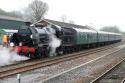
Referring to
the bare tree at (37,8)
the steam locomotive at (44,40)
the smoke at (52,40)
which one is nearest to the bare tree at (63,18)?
the bare tree at (37,8)

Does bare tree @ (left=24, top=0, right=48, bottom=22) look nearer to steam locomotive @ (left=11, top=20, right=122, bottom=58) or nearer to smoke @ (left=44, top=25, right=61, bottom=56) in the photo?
steam locomotive @ (left=11, top=20, right=122, bottom=58)

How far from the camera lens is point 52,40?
24.7 meters

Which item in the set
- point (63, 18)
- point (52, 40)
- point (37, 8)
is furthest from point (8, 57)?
point (63, 18)

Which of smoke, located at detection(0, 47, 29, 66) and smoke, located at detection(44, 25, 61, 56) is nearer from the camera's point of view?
smoke, located at detection(0, 47, 29, 66)

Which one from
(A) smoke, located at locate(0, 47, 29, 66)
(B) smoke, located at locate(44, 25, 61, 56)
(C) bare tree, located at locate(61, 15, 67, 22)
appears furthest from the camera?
(C) bare tree, located at locate(61, 15, 67, 22)

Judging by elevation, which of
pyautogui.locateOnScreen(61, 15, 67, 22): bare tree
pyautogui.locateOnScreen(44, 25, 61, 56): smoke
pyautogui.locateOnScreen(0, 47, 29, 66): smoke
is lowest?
pyautogui.locateOnScreen(0, 47, 29, 66): smoke

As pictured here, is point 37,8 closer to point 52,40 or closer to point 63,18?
point 63,18

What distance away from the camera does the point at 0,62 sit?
63.6 ft

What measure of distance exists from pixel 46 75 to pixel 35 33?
7490mm

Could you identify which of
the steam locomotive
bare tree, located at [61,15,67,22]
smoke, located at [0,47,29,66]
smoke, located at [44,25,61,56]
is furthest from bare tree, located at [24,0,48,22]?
smoke, located at [0,47,29,66]

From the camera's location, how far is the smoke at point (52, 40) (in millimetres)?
24180

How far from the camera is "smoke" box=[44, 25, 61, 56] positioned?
24.2 metres

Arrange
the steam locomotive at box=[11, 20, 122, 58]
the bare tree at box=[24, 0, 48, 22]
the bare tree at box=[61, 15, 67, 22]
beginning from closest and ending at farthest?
the steam locomotive at box=[11, 20, 122, 58] → the bare tree at box=[24, 0, 48, 22] → the bare tree at box=[61, 15, 67, 22]

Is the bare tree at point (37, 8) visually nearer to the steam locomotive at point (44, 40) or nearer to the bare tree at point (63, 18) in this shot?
the bare tree at point (63, 18)
